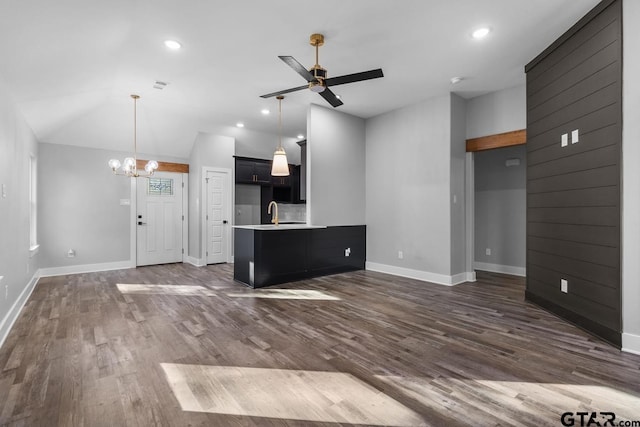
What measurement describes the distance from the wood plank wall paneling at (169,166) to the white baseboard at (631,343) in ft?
25.2

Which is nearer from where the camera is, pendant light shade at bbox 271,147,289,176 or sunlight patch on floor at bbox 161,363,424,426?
sunlight patch on floor at bbox 161,363,424,426

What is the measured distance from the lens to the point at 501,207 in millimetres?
5910

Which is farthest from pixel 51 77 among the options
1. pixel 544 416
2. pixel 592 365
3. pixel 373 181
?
pixel 592 365

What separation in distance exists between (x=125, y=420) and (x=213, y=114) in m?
5.27

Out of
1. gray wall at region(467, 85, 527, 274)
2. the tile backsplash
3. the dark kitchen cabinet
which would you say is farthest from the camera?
the tile backsplash

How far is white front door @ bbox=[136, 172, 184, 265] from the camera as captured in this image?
6766 millimetres

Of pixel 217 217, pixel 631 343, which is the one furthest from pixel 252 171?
pixel 631 343

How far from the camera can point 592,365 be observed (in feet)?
7.63

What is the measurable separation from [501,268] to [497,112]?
2.87 metres

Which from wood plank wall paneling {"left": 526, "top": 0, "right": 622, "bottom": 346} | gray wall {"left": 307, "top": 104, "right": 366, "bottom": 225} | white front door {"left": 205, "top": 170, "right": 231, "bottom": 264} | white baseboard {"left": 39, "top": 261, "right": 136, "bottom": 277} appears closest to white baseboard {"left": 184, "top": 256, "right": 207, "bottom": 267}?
white front door {"left": 205, "top": 170, "right": 231, "bottom": 264}

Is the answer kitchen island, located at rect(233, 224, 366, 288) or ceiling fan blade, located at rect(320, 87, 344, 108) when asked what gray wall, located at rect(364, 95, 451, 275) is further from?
ceiling fan blade, located at rect(320, 87, 344, 108)

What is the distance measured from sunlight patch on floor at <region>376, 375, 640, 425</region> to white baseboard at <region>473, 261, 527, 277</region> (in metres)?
3.93

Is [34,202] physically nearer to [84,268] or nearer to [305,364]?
[84,268]

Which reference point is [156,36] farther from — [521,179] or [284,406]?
[521,179]
